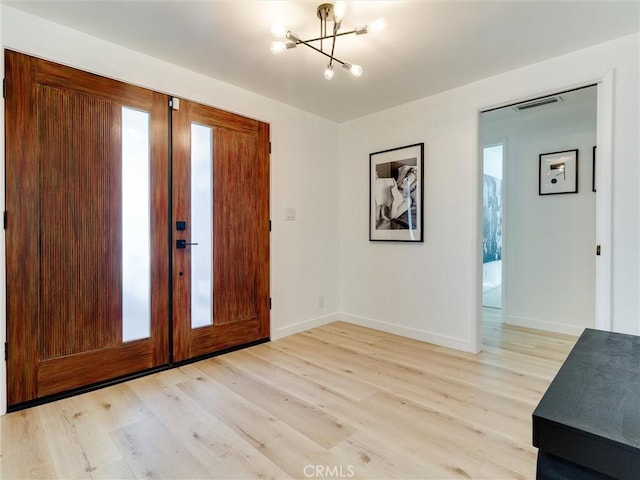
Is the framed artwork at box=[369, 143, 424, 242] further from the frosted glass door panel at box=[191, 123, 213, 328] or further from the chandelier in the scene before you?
the frosted glass door panel at box=[191, 123, 213, 328]

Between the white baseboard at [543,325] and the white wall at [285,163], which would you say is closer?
the white wall at [285,163]

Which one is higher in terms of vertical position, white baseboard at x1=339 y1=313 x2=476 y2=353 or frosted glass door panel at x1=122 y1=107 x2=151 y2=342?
frosted glass door panel at x1=122 y1=107 x2=151 y2=342

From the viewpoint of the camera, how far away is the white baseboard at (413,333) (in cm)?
322

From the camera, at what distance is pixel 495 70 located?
9.41 feet

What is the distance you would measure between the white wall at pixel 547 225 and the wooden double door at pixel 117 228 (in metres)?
2.99

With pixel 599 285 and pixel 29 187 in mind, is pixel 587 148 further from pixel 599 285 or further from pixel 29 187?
pixel 29 187

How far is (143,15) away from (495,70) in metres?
2.67

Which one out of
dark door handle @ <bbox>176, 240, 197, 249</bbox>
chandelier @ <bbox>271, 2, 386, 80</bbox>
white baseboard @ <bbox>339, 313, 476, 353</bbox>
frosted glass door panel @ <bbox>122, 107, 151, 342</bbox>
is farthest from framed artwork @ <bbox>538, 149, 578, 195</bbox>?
frosted glass door panel @ <bbox>122, 107, 151, 342</bbox>

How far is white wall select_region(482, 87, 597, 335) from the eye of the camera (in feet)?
11.8

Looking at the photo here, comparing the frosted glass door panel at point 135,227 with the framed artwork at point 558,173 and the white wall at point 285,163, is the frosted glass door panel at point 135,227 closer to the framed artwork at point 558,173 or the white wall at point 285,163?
the white wall at point 285,163

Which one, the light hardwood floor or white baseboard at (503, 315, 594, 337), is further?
white baseboard at (503, 315, 594, 337)

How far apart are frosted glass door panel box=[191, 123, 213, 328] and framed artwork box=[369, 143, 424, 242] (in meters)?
1.82

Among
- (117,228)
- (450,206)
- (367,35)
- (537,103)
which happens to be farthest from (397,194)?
(117,228)

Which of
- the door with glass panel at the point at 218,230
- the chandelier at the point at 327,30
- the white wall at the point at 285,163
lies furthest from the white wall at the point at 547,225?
the door with glass panel at the point at 218,230
